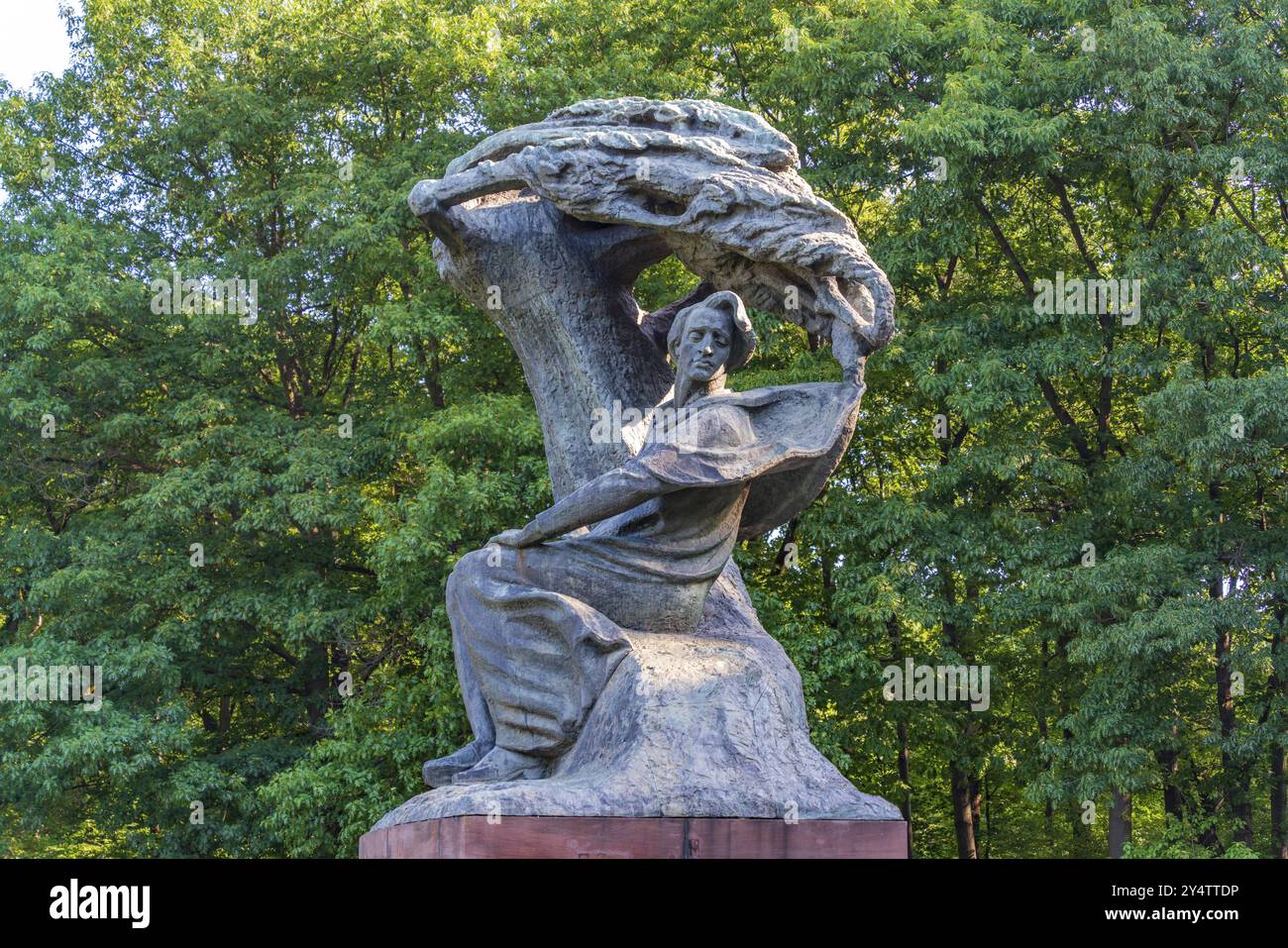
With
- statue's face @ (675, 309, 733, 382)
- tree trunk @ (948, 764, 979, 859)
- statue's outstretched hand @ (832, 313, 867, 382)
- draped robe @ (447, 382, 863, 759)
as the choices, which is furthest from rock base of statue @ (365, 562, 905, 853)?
tree trunk @ (948, 764, 979, 859)

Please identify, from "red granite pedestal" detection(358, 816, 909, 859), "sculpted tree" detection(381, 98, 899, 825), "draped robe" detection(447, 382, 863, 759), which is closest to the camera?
"red granite pedestal" detection(358, 816, 909, 859)

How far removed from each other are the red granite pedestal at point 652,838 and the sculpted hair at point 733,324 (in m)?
2.04

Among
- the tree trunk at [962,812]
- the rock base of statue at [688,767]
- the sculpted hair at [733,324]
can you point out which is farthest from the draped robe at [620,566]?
the tree trunk at [962,812]

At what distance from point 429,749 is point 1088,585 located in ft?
20.6

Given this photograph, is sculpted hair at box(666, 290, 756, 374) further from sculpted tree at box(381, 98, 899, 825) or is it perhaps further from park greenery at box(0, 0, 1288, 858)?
park greenery at box(0, 0, 1288, 858)

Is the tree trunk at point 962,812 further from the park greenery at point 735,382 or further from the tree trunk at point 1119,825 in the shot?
the tree trunk at point 1119,825

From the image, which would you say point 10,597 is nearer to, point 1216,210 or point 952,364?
point 952,364

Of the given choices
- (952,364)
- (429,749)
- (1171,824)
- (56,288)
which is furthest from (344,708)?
(1171,824)

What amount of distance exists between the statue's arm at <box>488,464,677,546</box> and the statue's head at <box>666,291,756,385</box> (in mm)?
680

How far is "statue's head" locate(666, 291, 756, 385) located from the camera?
6711 millimetres

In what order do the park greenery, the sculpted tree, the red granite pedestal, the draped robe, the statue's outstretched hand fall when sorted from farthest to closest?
1. the park greenery
2. the statue's outstretched hand
3. the draped robe
4. the sculpted tree
5. the red granite pedestal

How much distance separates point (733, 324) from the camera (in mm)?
6797

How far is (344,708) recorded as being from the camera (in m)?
15.8

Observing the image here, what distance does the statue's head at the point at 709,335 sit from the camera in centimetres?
671
